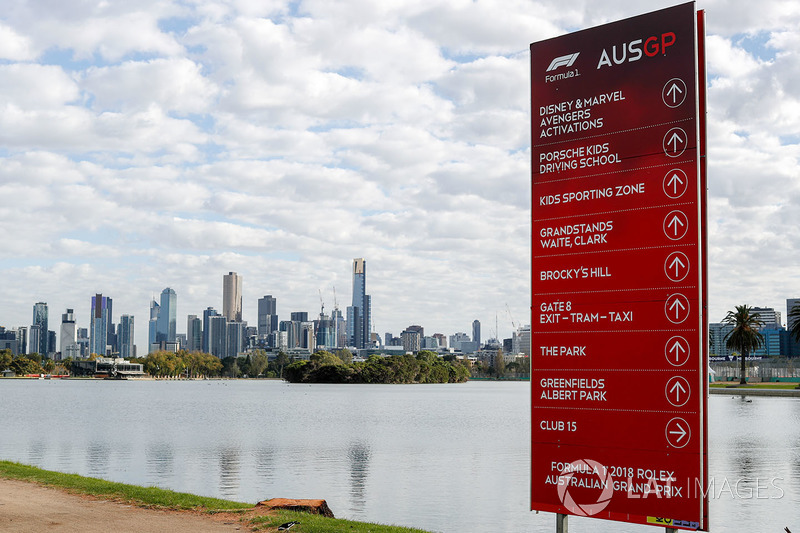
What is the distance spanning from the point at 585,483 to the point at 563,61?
7.25 m

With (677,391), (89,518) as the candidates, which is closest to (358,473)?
(89,518)

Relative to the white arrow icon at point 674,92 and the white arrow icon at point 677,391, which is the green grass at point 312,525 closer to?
the white arrow icon at point 677,391

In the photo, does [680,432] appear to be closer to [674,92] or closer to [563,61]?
[674,92]

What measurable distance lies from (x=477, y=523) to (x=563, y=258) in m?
15.5

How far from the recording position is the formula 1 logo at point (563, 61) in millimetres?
14367

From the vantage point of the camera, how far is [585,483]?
1373 centimetres

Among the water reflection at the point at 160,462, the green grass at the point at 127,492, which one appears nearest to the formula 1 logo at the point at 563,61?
the green grass at the point at 127,492

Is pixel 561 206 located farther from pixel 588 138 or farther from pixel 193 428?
pixel 193 428

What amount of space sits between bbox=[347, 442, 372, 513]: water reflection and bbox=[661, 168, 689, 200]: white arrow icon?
1939 cm

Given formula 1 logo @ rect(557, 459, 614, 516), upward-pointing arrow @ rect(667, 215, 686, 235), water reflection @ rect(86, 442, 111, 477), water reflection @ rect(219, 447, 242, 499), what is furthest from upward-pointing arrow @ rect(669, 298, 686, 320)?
water reflection @ rect(86, 442, 111, 477)

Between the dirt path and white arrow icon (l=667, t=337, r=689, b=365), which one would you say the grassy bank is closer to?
the dirt path

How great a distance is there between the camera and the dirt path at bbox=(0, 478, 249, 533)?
18.2m

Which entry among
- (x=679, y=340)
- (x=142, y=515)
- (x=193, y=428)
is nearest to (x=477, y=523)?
(x=142, y=515)

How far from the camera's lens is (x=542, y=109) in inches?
583
